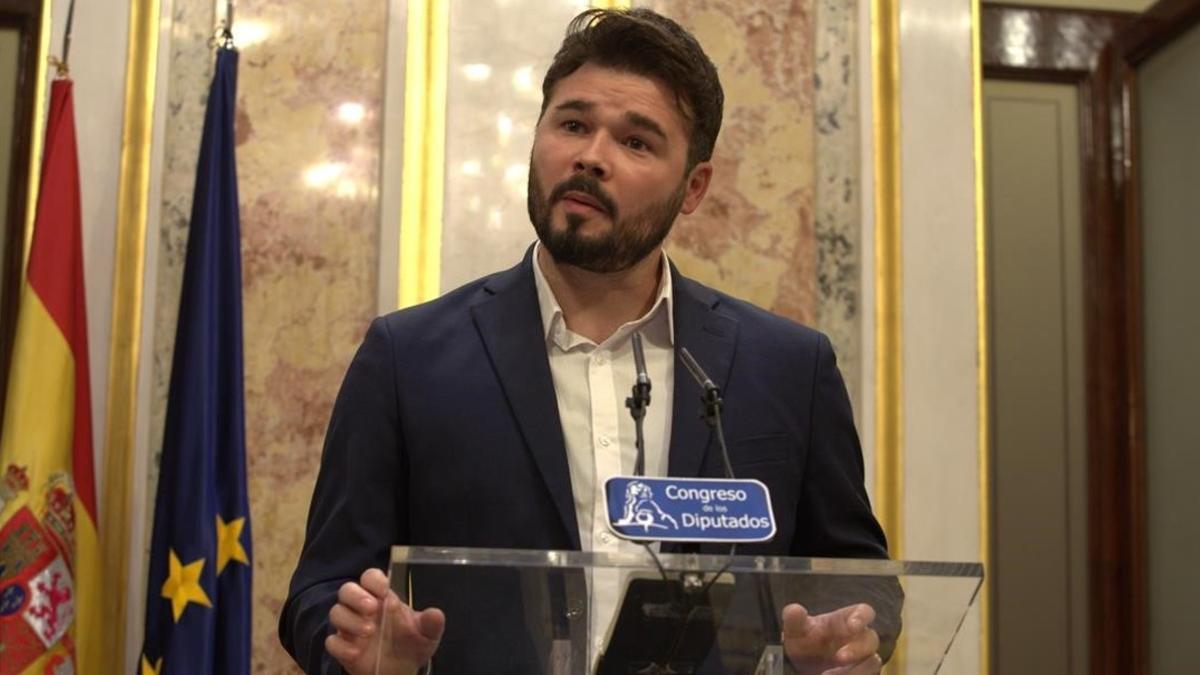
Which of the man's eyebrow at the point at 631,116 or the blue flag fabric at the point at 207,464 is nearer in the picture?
the man's eyebrow at the point at 631,116

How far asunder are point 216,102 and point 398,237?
0.52 m

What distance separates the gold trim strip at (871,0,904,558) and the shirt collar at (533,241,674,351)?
4.93 feet

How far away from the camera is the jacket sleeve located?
201cm

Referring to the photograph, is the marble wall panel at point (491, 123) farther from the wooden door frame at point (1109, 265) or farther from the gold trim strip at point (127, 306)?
the wooden door frame at point (1109, 265)

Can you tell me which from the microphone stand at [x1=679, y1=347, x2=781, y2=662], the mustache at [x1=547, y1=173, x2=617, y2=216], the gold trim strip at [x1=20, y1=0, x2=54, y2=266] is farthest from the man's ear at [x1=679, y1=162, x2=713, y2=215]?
the gold trim strip at [x1=20, y1=0, x2=54, y2=266]

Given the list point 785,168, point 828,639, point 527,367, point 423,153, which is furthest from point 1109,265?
point 828,639

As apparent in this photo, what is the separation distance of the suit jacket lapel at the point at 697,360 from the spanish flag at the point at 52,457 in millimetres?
1593

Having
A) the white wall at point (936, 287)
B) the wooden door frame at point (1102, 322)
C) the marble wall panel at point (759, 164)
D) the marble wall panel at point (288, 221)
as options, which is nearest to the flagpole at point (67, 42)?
the marble wall panel at point (288, 221)

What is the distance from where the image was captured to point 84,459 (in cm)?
333

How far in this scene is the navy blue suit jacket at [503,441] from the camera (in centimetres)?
204

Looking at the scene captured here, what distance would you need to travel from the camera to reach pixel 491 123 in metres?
3.70

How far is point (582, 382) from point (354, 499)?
1.26ft

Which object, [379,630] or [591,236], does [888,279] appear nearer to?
[591,236]

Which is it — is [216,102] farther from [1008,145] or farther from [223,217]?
[1008,145]
